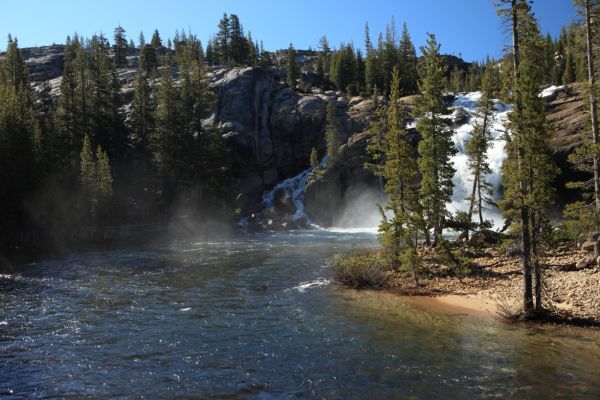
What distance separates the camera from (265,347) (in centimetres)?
1556

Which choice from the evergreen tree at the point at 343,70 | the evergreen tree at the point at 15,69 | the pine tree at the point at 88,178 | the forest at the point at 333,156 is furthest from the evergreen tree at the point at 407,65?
the evergreen tree at the point at 15,69

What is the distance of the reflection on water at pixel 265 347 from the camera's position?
12195 millimetres

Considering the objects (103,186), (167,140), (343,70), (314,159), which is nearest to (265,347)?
(103,186)

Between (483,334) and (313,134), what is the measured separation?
67862 millimetres

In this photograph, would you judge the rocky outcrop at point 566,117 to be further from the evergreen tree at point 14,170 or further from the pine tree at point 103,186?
the evergreen tree at point 14,170

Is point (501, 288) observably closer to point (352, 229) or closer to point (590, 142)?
point (590, 142)

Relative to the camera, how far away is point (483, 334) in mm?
16500

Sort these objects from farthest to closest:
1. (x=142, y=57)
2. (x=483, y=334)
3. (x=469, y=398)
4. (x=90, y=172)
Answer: (x=142, y=57) < (x=90, y=172) < (x=483, y=334) < (x=469, y=398)

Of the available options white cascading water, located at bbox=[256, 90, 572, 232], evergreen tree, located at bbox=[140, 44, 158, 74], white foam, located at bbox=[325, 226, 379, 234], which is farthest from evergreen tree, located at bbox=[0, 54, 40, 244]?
evergreen tree, located at bbox=[140, 44, 158, 74]

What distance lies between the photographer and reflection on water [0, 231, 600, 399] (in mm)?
12195

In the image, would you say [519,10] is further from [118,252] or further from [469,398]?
[118,252]

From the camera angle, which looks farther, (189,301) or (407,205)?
(407,205)

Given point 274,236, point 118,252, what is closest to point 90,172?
point 118,252

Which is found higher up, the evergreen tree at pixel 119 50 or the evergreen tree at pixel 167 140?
the evergreen tree at pixel 119 50
